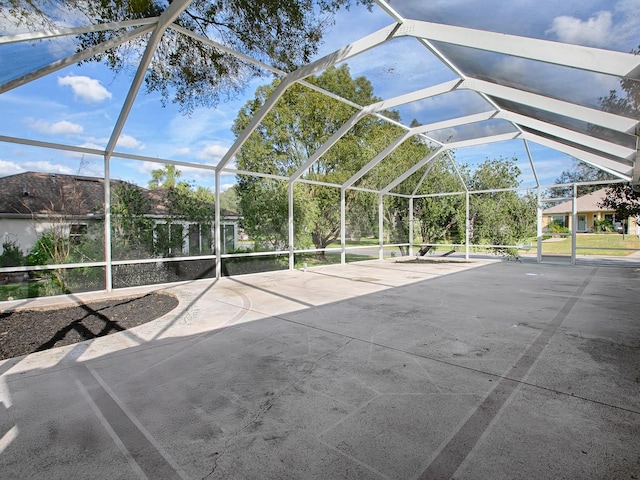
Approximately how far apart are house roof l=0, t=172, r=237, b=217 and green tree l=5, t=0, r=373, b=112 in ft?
7.72

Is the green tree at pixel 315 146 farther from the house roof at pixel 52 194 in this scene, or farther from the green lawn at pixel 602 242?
the green lawn at pixel 602 242

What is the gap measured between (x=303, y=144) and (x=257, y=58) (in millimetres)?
6131

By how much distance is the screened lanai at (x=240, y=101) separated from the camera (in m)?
3.68

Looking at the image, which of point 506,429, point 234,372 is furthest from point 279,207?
point 506,429

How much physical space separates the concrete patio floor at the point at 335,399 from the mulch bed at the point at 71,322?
0.44 m

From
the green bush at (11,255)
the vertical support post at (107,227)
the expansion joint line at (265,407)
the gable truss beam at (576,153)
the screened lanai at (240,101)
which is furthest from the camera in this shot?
the gable truss beam at (576,153)

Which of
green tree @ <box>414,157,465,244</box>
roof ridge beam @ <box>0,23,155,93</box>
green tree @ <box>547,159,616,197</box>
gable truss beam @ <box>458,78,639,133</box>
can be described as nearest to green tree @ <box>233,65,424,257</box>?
green tree @ <box>414,157,465,244</box>

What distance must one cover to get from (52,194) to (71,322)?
127 inches

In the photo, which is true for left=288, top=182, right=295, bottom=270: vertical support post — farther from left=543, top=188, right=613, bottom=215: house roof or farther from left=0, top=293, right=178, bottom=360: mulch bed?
left=543, top=188, right=613, bottom=215: house roof

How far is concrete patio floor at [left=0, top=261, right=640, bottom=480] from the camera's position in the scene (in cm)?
171

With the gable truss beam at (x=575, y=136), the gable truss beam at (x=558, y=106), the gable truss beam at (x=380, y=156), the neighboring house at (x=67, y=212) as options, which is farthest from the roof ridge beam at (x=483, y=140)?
the neighboring house at (x=67, y=212)

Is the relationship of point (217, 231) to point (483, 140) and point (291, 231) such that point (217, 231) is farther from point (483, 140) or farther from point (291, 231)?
point (483, 140)

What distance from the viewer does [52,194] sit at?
21.0 ft

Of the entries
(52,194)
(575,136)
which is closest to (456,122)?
(575,136)
